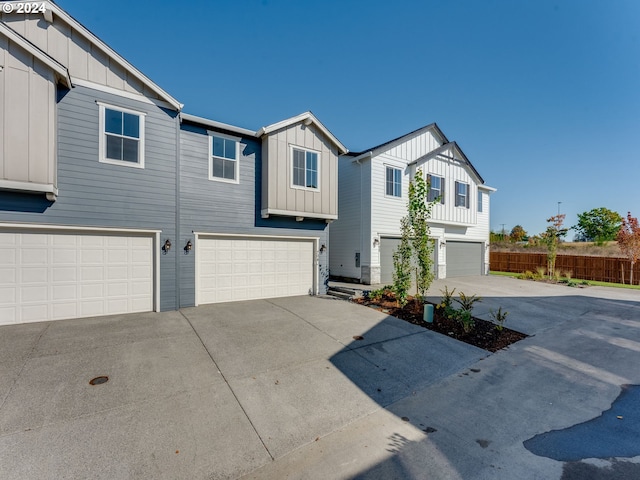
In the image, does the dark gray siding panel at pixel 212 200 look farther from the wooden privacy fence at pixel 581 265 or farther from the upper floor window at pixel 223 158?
the wooden privacy fence at pixel 581 265

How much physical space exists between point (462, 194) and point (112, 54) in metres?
17.3

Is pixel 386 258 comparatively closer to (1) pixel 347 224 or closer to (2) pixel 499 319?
(1) pixel 347 224

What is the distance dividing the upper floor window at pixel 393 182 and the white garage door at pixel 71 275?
417 inches

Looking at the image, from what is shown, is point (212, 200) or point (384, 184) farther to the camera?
point (384, 184)

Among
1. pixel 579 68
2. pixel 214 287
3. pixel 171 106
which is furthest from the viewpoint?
pixel 579 68

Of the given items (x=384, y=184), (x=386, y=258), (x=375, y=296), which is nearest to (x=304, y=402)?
(x=375, y=296)

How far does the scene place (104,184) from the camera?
7086mm

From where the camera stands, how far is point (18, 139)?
590 centimetres

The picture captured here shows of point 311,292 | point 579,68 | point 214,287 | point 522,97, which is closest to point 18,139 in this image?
point 214,287

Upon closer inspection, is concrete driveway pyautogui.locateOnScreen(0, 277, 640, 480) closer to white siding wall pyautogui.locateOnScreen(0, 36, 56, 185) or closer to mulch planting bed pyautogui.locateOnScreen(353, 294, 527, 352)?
mulch planting bed pyautogui.locateOnScreen(353, 294, 527, 352)

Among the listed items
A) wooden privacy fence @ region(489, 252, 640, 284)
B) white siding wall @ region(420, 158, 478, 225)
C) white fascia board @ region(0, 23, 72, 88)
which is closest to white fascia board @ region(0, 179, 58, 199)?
white fascia board @ region(0, 23, 72, 88)

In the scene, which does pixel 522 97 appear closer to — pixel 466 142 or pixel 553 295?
pixel 466 142

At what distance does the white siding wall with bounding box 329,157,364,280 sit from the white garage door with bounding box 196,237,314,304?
3639 millimetres

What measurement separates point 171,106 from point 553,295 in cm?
1624
